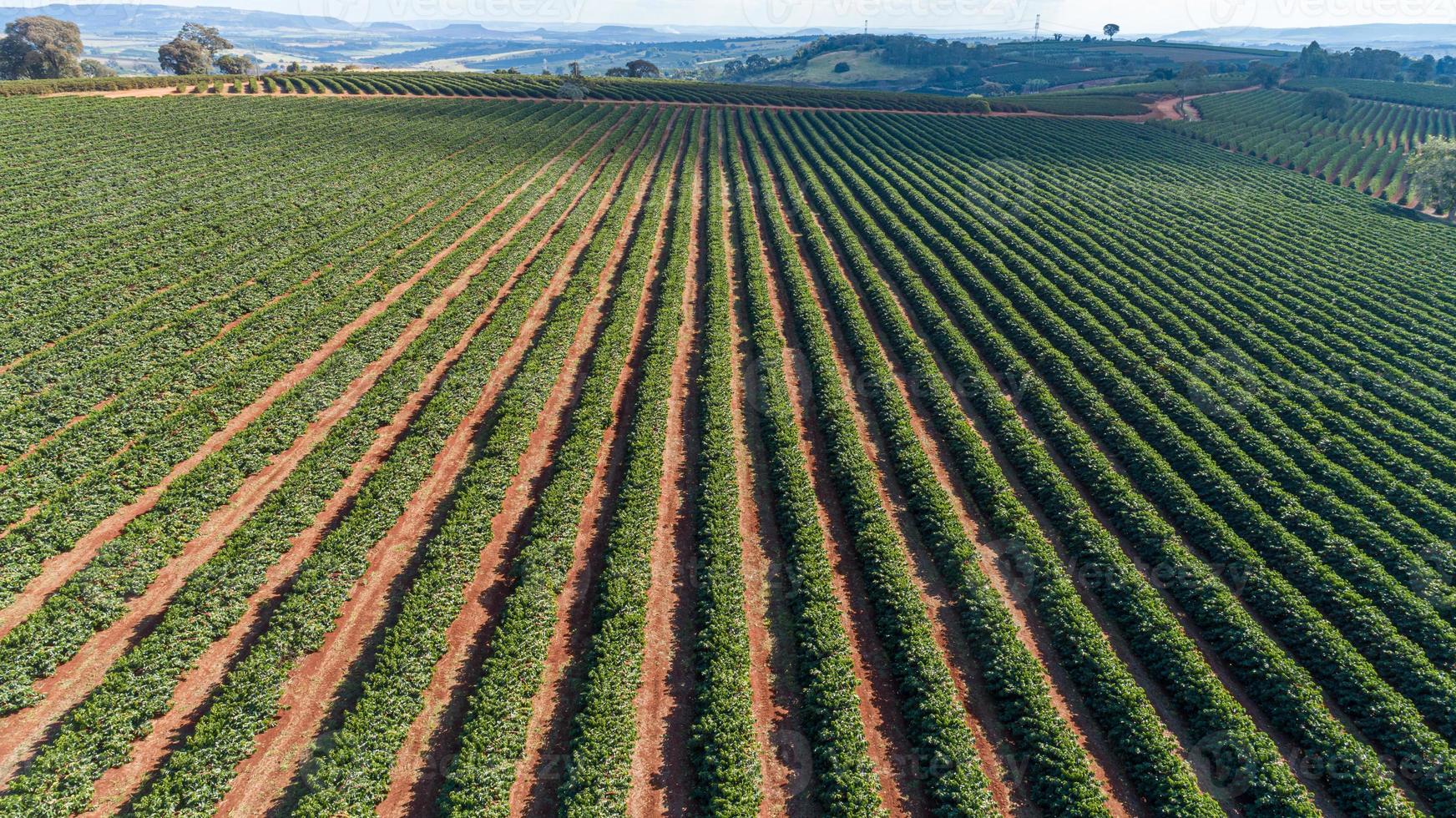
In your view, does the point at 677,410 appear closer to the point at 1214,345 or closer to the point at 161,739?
the point at 161,739

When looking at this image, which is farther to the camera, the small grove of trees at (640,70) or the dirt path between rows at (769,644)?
the small grove of trees at (640,70)

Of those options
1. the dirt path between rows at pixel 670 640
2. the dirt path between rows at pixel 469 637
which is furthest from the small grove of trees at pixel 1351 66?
the dirt path between rows at pixel 469 637

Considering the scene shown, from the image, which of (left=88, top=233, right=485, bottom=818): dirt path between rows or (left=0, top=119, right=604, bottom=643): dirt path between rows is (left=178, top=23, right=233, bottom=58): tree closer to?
(left=0, top=119, right=604, bottom=643): dirt path between rows

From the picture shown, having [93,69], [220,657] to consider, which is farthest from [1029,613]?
[93,69]

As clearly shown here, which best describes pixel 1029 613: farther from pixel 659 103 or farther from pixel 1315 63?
pixel 1315 63

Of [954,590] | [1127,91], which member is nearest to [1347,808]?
A: [954,590]

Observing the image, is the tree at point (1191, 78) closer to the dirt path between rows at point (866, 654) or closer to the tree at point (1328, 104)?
the tree at point (1328, 104)

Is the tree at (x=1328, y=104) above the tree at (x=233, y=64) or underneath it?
underneath
